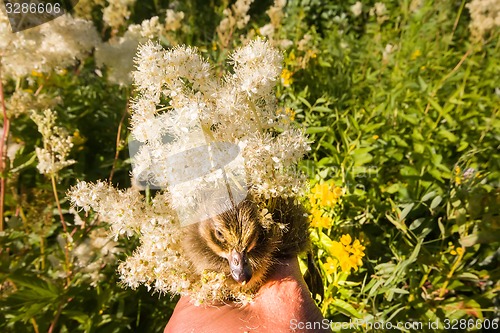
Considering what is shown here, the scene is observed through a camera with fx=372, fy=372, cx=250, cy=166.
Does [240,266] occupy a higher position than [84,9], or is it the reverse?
[84,9]

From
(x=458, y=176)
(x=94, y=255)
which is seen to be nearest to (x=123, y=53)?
(x=94, y=255)

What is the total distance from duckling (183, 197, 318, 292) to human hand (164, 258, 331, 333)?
→ 0.06 feet

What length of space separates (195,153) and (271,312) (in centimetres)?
28

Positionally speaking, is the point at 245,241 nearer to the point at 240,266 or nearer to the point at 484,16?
the point at 240,266

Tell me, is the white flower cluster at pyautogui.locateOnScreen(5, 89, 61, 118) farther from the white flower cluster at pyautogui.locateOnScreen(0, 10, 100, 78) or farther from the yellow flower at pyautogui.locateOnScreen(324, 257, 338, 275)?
the yellow flower at pyautogui.locateOnScreen(324, 257, 338, 275)

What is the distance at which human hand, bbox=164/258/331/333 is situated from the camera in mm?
581

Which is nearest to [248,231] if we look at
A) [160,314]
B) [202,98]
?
[202,98]

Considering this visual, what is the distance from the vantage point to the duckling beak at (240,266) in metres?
0.53

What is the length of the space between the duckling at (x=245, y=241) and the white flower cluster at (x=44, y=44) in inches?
36.2

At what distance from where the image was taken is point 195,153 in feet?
1.87

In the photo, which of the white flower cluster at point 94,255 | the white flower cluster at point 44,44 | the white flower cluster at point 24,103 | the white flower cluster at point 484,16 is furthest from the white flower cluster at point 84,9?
the white flower cluster at point 484,16

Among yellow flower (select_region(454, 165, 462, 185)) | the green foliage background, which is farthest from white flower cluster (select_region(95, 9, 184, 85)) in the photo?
yellow flower (select_region(454, 165, 462, 185))

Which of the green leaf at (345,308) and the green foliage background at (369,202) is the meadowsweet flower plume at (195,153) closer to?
the green foliage background at (369,202)

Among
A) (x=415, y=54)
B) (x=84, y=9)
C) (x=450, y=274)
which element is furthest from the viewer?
(x=415, y=54)
